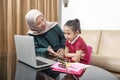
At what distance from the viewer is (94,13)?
292cm

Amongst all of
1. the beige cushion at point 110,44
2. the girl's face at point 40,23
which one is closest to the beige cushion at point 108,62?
the beige cushion at point 110,44

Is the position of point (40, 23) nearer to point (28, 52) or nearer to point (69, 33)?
point (69, 33)

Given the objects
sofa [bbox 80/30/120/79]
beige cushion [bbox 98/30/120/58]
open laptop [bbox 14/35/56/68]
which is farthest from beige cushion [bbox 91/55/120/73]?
open laptop [bbox 14/35/56/68]

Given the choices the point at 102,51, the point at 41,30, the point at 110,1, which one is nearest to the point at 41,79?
the point at 41,30

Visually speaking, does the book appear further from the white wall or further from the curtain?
the white wall

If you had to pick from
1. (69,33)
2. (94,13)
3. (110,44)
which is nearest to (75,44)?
(69,33)

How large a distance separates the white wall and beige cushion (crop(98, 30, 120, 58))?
29cm

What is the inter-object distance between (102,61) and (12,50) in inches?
50.1

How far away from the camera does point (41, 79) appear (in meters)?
1.05

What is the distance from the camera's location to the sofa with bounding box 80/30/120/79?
6.95 ft

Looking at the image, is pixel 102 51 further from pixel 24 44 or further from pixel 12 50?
pixel 24 44

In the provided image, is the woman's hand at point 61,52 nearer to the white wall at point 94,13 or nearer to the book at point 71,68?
the book at point 71,68

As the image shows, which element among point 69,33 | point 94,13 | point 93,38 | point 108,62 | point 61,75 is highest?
point 94,13

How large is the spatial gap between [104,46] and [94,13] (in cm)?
Result: 66
